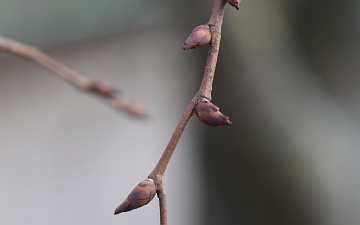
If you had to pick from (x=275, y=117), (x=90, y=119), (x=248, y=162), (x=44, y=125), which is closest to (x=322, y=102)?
(x=275, y=117)

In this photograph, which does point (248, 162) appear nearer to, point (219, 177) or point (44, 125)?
point (219, 177)

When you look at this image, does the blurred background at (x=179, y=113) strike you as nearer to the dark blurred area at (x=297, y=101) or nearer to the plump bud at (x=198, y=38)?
the dark blurred area at (x=297, y=101)

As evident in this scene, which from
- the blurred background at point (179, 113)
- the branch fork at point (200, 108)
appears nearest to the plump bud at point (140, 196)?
the branch fork at point (200, 108)

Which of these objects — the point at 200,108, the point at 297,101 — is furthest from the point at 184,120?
the point at 297,101

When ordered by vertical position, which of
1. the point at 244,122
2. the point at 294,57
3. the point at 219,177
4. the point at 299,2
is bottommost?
the point at 219,177

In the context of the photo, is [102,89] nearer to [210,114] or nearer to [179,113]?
[210,114]

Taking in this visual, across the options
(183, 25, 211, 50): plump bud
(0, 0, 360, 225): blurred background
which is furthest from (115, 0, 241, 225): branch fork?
(0, 0, 360, 225): blurred background
